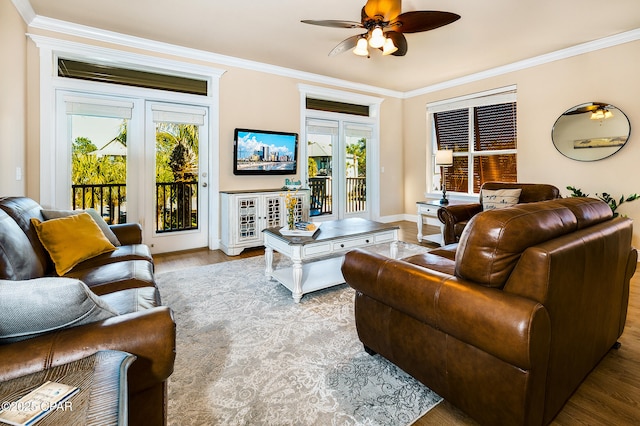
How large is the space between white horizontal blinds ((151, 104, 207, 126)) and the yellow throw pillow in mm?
2135

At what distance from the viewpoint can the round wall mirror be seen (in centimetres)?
400

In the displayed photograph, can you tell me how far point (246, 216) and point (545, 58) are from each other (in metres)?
4.75

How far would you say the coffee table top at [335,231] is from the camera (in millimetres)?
2814

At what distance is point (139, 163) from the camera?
4.16 m

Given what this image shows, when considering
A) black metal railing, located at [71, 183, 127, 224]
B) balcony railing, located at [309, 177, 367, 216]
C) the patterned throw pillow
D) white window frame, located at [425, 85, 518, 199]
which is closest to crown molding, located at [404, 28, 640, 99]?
white window frame, located at [425, 85, 518, 199]

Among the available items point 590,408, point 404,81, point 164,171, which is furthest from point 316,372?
point 404,81

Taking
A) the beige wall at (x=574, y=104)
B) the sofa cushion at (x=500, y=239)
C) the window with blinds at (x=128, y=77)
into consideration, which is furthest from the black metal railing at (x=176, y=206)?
the beige wall at (x=574, y=104)

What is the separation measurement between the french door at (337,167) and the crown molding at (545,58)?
1.57 meters

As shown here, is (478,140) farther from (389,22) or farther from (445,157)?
(389,22)

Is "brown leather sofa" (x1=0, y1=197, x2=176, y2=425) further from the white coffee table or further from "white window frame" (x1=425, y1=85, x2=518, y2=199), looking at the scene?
"white window frame" (x1=425, y1=85, x2=518, y2=199)

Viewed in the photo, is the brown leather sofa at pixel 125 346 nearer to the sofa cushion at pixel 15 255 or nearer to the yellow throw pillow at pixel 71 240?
the sofa cushion at pixel 15 255

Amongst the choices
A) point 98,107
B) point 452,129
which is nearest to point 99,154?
point 98,107

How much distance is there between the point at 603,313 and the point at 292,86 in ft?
15.7

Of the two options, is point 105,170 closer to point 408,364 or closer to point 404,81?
point 408,364
